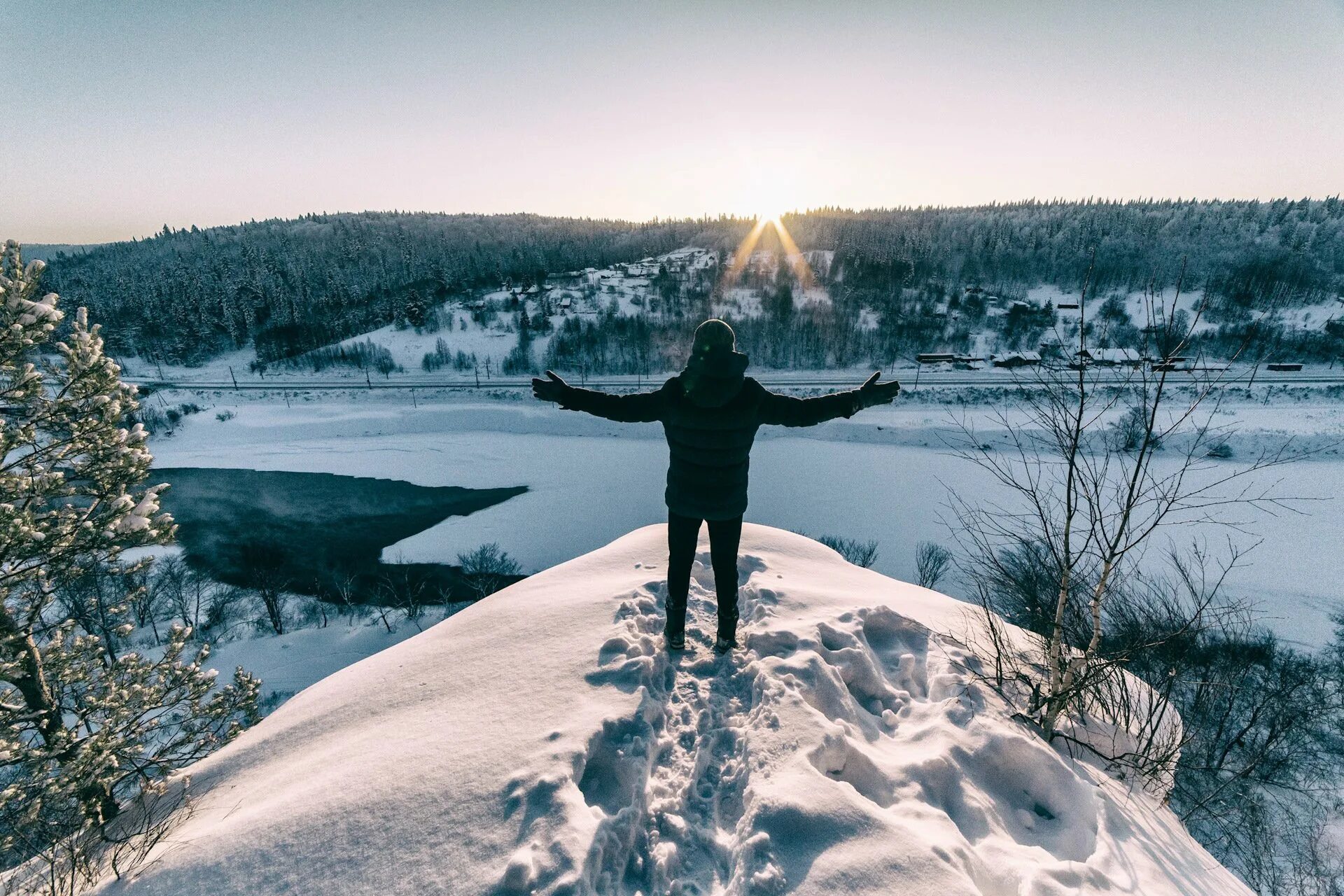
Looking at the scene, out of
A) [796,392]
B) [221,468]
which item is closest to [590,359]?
[796,392]

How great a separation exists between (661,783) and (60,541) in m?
7.94

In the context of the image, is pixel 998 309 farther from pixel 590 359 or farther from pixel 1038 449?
pixel 590 359

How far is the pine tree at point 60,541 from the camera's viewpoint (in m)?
5.74

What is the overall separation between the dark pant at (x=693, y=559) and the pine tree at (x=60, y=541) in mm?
5750

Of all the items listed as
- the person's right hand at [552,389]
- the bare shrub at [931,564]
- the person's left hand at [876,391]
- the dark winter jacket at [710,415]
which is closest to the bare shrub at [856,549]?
the bare shrub at [931,564]

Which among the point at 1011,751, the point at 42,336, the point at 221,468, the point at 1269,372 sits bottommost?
the point at 221,468

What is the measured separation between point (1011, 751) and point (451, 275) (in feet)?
302

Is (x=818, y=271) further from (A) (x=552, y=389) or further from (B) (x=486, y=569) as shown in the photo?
(A) (x=552, y=389)

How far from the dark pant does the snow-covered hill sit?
0.40 meters

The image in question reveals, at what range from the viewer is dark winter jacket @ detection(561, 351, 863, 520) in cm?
391

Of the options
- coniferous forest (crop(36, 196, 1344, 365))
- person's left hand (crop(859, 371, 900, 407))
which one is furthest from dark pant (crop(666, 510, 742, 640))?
coniferous forest (crop(36, 196, 1344, 365))

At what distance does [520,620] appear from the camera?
4.98 metres

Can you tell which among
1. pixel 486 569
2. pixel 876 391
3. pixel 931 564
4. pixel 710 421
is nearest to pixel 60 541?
pixel 710 421

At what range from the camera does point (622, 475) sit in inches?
1187
